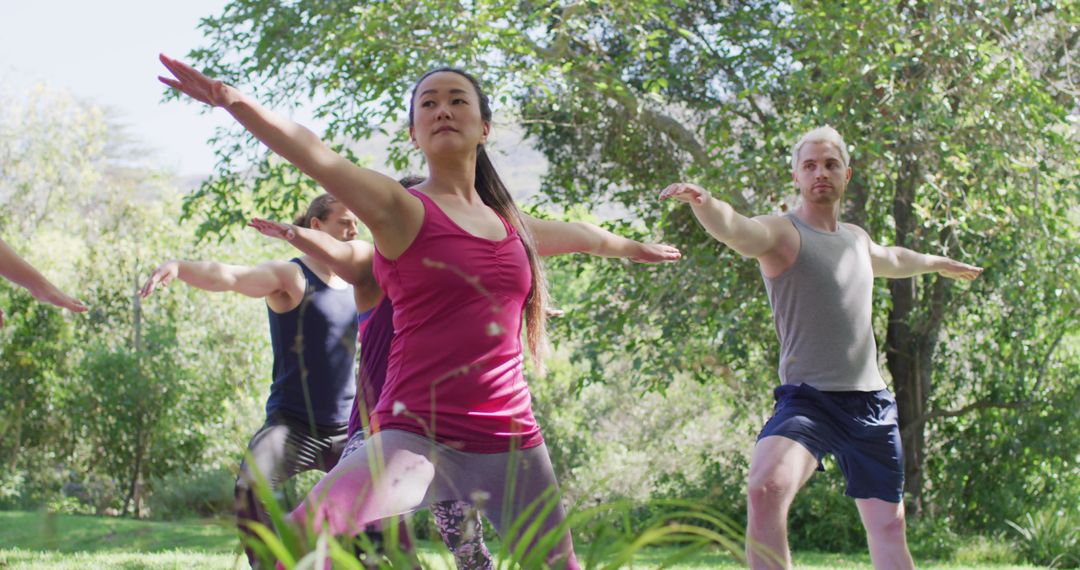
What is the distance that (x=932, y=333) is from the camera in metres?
11.1

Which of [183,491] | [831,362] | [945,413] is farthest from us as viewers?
[183,491]

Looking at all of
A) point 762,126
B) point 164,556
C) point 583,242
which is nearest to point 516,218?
point 583,242

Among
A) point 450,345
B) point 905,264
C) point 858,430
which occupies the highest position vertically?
point 905,264

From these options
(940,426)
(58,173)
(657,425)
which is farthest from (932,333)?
(58,173)

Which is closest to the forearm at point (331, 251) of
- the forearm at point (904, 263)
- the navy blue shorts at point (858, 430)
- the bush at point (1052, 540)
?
the navy blue shorts at point (858, 430)

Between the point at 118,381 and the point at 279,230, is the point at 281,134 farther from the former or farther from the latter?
the point at 118,381

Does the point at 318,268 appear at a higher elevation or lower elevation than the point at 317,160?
higher

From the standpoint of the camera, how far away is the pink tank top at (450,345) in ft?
8.46

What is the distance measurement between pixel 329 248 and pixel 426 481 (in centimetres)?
87

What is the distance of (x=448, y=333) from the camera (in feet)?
8.54

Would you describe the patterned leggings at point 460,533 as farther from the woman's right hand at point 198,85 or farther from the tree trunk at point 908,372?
the tree trunk at point 908,372

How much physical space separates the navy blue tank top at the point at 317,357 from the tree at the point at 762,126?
457cm

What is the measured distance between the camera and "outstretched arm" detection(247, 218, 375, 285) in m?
2.96

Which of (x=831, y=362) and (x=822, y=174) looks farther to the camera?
(x=822, y=174)
